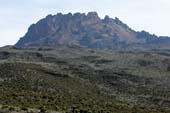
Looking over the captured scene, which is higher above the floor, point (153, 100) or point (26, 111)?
point (26, 111)

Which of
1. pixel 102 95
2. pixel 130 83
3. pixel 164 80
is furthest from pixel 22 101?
pixel 164 80

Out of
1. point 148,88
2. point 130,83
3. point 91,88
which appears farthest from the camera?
point 130,83

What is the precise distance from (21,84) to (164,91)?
2257 inches

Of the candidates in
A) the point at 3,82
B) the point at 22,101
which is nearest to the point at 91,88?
the point at 3,82

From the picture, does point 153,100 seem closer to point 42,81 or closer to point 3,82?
point 42,81

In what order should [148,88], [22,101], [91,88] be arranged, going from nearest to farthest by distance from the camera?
[22,101] < [91,88] < [148,88]

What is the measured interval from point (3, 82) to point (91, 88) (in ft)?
116

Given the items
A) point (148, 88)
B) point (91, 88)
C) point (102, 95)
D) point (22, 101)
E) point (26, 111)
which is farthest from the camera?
point (148, 88)

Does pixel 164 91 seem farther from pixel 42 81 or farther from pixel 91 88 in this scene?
pixel 42 81

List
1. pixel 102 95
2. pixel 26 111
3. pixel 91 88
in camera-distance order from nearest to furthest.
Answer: pixel 26 111
pixel 102 95
pixel 91 88

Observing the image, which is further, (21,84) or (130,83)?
(130,83)

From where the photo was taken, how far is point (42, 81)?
145000 mm

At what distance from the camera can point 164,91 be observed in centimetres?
15912

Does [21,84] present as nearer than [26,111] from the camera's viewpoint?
No
